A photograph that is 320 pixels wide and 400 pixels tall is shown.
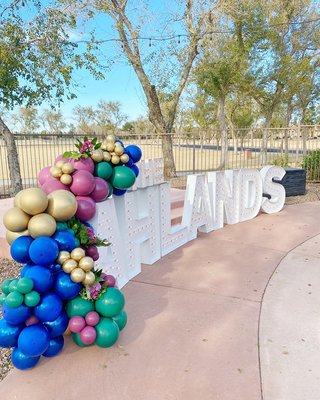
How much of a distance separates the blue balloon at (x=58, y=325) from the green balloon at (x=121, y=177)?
4.27ft

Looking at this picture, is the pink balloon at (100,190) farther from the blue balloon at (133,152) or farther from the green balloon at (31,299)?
the green balloon at (31,299)

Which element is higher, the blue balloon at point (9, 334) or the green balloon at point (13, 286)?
the green balloon at point (13, 286)

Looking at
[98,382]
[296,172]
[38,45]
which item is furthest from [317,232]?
[38,45]

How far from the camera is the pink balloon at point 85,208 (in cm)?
285

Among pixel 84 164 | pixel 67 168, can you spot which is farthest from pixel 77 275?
pixel 84 164

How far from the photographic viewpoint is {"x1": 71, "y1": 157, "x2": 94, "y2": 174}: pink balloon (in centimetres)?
295

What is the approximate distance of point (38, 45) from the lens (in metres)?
7.35

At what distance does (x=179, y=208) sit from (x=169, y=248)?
7.35ft

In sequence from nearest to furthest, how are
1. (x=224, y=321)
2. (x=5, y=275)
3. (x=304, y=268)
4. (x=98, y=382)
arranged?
1. (x=98, y=382)
2. (x=224, y=321)
3. (x=5, y=275)
4. (x=304, y=268)

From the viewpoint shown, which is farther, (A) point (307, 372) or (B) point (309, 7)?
(B) point (309, 7)

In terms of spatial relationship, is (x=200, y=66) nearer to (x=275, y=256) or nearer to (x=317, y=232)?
(x=317, y=232)

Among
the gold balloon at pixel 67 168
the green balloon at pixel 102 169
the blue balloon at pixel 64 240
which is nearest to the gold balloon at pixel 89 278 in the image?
the blue balloon at pixel 64 240

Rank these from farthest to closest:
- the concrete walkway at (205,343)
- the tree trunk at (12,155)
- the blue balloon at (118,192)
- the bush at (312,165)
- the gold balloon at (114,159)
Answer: the bush at (312,165)
the tree trunk at (12,155)
the blue balloon at (118,192)
the gold balloon at (114,159)
the concrete walkway at (205,343)

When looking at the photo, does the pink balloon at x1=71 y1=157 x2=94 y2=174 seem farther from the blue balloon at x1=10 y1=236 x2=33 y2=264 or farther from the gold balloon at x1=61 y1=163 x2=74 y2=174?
the blue balloon at x1=10 y1=236 x2=33 y2=264
